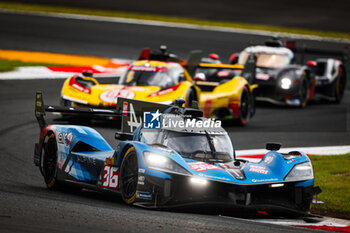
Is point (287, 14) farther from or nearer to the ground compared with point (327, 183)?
farther from the ground

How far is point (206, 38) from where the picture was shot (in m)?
32.6

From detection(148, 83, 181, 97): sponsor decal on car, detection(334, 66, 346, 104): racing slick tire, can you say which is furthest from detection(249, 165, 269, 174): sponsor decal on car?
detection(334, 66, 346, 104): racing slick tire

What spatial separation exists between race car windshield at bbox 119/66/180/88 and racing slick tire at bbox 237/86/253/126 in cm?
170

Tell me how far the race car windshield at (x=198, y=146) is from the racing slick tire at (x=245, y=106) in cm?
895

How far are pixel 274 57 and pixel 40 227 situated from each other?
16.6 m

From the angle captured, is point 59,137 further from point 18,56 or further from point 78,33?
point 78,33

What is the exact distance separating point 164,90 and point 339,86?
27.3ft

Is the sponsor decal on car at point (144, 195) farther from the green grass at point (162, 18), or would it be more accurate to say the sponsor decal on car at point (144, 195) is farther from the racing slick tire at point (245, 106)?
the green grass at point (162, 18)

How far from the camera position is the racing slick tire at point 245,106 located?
1956 cm

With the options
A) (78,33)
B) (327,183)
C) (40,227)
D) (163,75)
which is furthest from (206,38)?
(40,227)

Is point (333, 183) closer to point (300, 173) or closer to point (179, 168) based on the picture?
point (300, 173)

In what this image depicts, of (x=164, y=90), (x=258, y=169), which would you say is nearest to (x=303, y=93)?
(x=164, y=90)

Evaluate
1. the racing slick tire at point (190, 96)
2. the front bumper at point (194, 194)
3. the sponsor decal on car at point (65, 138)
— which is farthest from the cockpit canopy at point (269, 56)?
the front bumper at point (194, 194)

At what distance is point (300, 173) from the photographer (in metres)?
9.95
